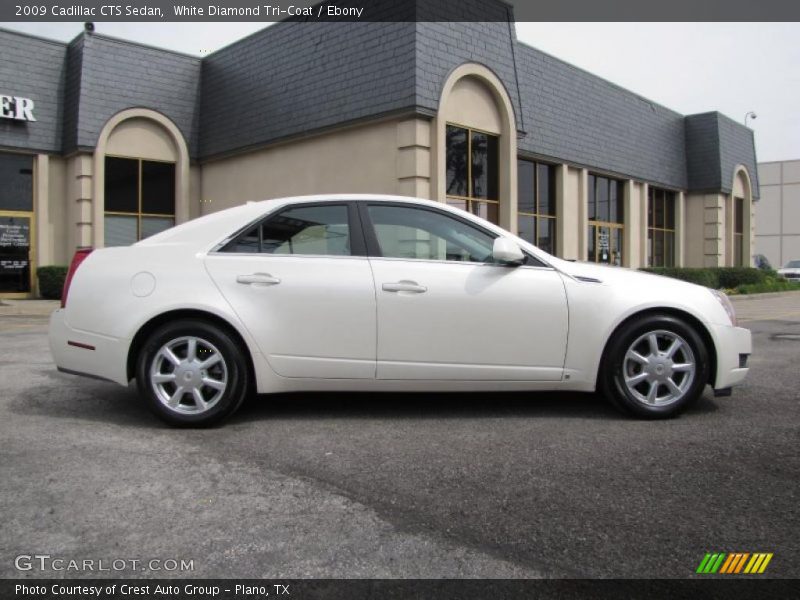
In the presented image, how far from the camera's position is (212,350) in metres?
4.48

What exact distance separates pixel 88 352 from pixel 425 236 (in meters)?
2.44

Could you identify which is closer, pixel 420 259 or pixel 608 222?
pixel 420 259

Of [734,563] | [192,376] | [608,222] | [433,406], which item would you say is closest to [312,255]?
[192,376]

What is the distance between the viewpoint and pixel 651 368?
4672mm

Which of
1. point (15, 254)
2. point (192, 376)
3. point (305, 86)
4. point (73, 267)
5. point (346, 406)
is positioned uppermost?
point (305, 86)

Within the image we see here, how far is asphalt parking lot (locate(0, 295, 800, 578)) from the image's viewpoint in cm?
256

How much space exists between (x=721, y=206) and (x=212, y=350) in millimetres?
26068

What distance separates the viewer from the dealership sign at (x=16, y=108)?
1733cm

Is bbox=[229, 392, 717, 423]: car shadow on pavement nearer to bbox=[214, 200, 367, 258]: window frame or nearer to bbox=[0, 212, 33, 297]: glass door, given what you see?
bbox=[214, 200, 367, 258]: window frame

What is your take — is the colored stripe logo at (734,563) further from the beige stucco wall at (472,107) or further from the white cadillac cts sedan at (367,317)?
the beige stucco wall at (472,107)

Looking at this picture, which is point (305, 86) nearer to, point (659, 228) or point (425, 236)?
point (425, 236)

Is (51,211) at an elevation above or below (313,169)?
below

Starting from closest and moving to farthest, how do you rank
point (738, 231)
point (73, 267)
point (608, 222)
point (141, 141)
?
point (73, 267) < point (141, 141) < point (608, 222) < point (738, 231)

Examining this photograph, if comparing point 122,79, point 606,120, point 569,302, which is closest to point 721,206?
point 606,120
